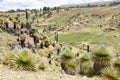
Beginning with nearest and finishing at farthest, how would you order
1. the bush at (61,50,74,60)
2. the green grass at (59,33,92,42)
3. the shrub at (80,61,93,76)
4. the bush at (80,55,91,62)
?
the shrub at (80,61,93,76), the bush at (61,50,74,60), the bush at (80,55,91,62), the green grass at (59,33,92,42)

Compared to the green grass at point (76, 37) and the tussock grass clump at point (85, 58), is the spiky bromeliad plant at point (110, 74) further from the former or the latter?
the green grass at point (76, 37)

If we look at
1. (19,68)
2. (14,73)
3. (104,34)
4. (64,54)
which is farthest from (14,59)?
(104,34)

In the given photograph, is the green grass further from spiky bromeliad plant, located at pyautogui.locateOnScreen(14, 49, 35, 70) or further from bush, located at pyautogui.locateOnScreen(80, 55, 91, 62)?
spiky bromeliad plant, located at pyautogui.locateOnScreen(14, 49, 35, 70)

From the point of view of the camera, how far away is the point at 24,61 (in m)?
16.3

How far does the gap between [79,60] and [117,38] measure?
104573mm

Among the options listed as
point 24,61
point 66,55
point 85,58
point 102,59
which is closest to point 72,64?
point 66,55

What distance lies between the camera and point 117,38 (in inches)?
4970

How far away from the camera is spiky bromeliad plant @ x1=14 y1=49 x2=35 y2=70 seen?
53.4ft

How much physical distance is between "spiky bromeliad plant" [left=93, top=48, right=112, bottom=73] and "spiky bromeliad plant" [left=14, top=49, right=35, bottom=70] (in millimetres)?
5846

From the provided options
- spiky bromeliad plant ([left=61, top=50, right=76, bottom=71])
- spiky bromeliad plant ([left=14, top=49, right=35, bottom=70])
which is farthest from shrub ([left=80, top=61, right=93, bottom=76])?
spiky bromeliad plant ([left=14, top=49, right=35, bottom=70])

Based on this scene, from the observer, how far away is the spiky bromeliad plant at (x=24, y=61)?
1628 centimetres

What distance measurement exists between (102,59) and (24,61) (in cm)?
669

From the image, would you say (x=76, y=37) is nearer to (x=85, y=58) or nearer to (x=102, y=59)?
(x=85, y=58)

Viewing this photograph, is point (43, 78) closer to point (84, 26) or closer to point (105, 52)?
point (105, 52)
